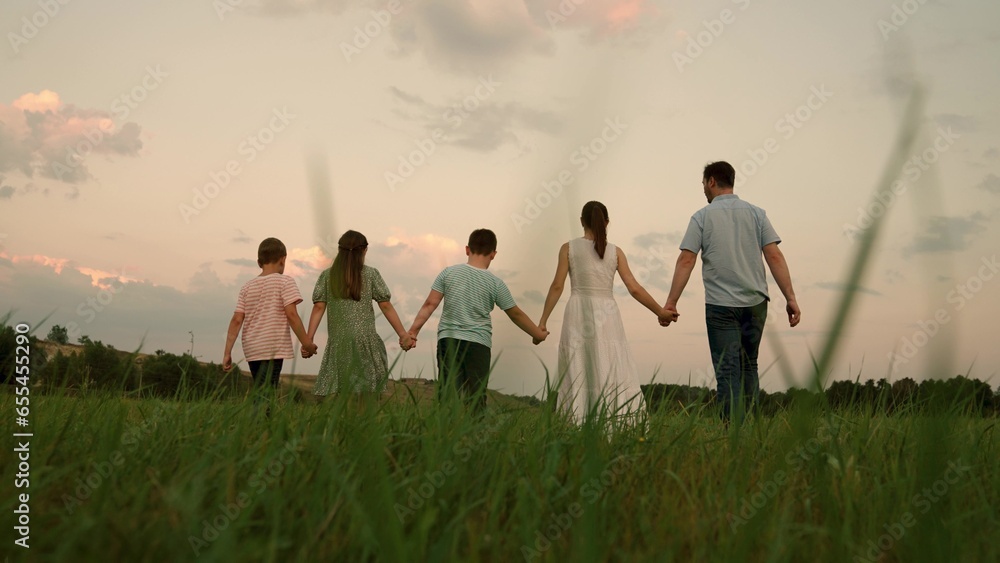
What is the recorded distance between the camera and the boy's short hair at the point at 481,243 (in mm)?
6965

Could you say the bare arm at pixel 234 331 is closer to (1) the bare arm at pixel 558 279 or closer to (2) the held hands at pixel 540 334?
(1) the bare arm at pixel 558 279

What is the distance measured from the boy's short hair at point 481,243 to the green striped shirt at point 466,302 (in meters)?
0.19

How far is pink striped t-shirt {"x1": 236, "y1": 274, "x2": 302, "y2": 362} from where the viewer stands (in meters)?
6.81

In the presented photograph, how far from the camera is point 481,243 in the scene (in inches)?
276

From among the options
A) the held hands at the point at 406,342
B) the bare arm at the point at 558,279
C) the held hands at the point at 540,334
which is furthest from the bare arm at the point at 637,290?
the held hands at the point at 540,334

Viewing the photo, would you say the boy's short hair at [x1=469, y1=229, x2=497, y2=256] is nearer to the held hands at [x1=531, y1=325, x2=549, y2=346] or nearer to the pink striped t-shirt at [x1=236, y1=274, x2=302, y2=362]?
the pink striped t-shirt at [x1=236, y1=274, x2=302, y2=362]

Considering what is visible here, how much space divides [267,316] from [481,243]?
201 cm

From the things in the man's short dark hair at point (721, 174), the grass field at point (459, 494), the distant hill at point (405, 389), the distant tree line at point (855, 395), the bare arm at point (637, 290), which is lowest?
the grass field at point (459, 494)

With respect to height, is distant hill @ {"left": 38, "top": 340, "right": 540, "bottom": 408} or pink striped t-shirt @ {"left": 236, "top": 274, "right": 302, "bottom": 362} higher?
pink striped t-shirt @ {"left": 236, "top": 274, "right": 302, "bottom": 362}

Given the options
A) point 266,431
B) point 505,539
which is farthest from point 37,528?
point 505,539

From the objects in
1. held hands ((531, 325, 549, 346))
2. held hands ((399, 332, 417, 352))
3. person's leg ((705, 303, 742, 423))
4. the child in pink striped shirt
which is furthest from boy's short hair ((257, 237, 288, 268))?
held hands ((531, 325, 549, 346))

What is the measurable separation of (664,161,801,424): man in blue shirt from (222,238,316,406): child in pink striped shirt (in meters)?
3.34

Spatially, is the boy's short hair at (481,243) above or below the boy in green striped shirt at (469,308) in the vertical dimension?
above

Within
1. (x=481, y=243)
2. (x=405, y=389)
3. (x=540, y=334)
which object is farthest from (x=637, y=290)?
(x=540, y=334)
